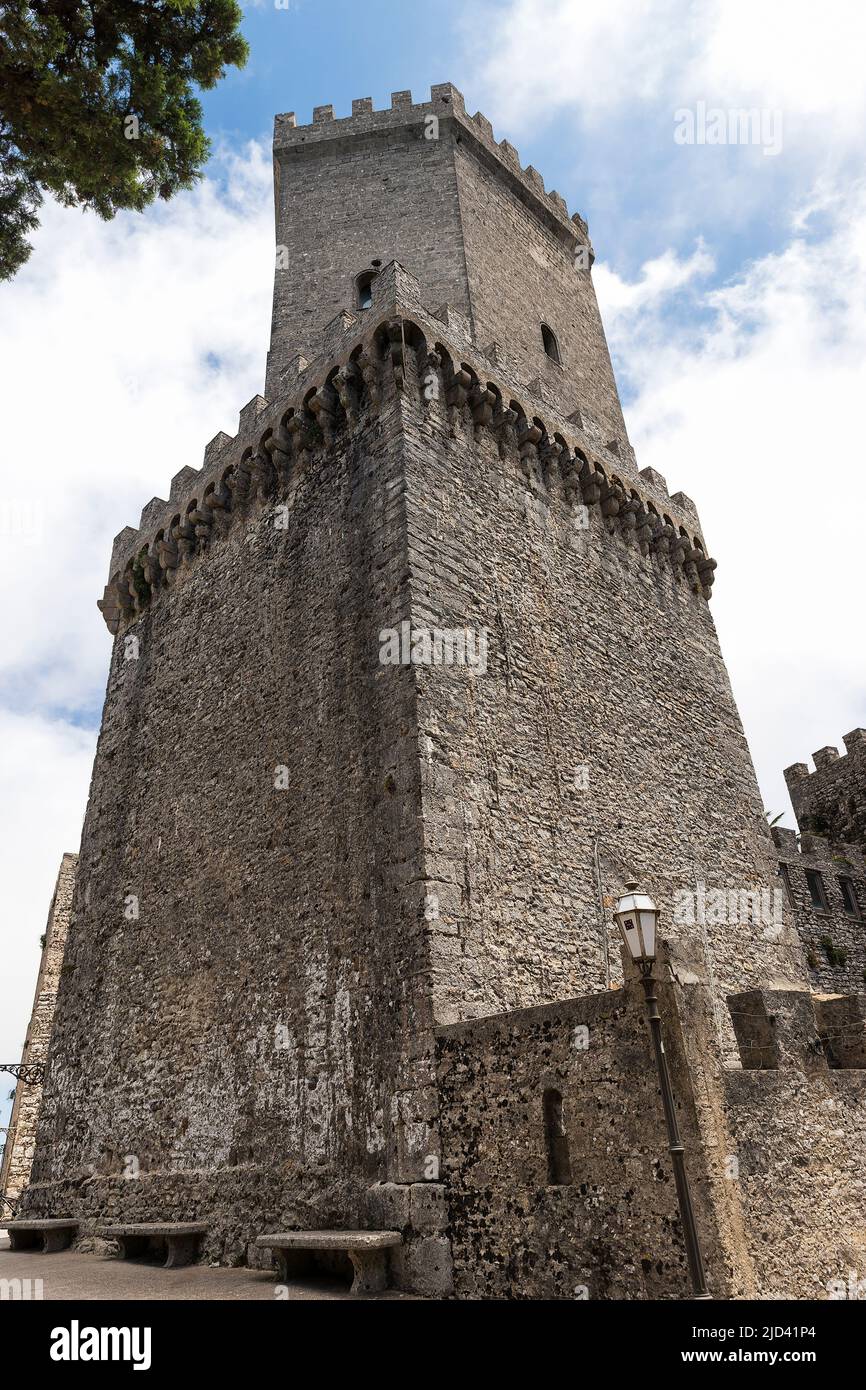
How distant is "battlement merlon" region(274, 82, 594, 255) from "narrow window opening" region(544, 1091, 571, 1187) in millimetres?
17235

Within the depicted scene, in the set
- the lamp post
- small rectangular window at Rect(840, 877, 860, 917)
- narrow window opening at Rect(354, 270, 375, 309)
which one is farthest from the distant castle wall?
small rectangular window at Rect(840, 877, 860, 917)

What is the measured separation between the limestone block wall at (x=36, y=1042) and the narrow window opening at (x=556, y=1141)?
Answer: 46.4 ft

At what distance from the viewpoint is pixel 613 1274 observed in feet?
20.2

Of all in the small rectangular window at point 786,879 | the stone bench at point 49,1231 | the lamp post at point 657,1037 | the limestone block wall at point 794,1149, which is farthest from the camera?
the small rectangular window at point 786,879

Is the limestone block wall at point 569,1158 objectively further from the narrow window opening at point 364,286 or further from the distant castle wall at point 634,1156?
the narrow window opening at point 364,286

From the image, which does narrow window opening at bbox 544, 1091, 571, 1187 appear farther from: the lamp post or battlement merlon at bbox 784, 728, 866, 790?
battlement merlon at bbox 784, 728, 866, 790

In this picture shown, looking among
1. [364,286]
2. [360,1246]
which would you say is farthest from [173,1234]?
[364,286]

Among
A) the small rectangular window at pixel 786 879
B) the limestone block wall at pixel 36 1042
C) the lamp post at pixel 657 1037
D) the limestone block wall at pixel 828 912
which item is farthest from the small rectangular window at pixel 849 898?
the limestone block wall at pixel 36 1042

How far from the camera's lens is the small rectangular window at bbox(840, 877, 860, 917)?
20880 millimetres

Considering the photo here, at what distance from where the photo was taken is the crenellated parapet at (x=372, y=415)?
38.1 ft

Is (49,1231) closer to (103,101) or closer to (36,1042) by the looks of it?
(36,1042)

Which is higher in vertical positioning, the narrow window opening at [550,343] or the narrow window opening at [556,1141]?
the narrow window opening at [550,343]

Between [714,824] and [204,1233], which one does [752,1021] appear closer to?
[714,824]

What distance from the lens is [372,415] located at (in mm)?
11531
